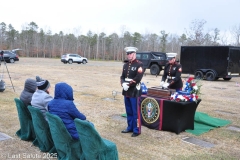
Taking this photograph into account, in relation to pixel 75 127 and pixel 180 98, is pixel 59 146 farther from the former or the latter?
pixel 180 98

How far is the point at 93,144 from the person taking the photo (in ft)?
9.08

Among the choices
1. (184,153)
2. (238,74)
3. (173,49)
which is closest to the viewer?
(184,153)

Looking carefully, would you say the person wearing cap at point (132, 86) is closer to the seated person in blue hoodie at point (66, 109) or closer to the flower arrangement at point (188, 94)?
the flower arrangement at point (188, 94)

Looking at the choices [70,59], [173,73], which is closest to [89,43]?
[70,59]

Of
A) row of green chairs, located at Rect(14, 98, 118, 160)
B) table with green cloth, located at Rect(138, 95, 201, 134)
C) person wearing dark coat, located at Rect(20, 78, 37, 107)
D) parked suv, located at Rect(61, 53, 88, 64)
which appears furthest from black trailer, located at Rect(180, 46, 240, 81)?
parked suv, located at Rect(61, 53, 88, 64)

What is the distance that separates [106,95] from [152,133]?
4184mm

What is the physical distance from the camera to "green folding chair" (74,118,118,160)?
2.71m

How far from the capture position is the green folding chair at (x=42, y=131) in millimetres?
3512

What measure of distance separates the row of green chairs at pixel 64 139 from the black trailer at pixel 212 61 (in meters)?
13.0

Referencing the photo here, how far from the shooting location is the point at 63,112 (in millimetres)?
3070

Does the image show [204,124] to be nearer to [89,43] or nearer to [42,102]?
[42,102]

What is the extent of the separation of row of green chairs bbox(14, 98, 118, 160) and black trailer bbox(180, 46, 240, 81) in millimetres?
13022

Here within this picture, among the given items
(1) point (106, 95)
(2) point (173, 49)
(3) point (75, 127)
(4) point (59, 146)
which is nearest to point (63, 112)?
(3) point (75, 127)

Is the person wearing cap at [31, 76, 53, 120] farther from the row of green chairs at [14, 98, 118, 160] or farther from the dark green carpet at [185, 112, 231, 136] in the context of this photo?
the dark green carpet at [185, 112, 231, 136]
